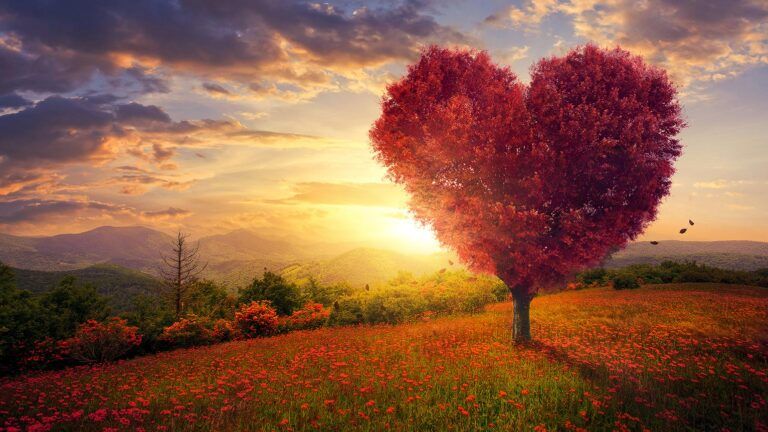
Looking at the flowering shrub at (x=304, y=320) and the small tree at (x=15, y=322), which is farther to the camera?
the flowering shrub at (x=304, y=320)

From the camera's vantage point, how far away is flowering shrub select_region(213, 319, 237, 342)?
21.1 metres

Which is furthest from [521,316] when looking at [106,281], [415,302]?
[106,281]

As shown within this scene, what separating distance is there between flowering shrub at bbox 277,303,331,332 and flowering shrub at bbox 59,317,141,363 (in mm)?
7407

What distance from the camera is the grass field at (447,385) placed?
736 centimetres

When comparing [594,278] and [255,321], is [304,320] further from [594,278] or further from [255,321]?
[594,278]

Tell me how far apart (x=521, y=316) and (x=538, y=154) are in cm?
595

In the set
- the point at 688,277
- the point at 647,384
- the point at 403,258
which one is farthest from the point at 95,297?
the point at 403,258

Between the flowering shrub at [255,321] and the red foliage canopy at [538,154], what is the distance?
12.6m

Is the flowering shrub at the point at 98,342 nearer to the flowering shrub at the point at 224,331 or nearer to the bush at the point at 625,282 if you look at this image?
the flowering shrub at the point at 224,331

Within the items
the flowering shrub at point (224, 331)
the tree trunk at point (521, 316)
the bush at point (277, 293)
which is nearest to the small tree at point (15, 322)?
the flowering shrub at point (224, 331)

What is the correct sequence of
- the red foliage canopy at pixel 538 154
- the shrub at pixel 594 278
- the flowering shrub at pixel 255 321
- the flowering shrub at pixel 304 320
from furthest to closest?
the shrub at pixel 594 278 < the flowering shrub at pixel 304 320 < the flowering shrub at pixel 255 321 < the red foliage canopy at pixel 538 154

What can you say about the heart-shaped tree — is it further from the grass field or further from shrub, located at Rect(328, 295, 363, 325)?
shrub, located at Rect(328, 295, 363, 325)

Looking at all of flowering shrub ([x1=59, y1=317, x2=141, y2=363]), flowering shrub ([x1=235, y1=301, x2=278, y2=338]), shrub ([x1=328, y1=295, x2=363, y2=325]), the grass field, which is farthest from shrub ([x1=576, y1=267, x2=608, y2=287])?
flowering shrub ([x1=59, y1=317, x2=141, y2=363])

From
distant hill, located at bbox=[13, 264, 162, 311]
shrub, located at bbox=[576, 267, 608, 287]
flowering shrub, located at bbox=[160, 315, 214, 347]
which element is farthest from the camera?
distant hill, located at bbox=[13, 264, 162, 311]
